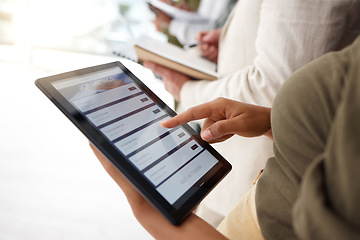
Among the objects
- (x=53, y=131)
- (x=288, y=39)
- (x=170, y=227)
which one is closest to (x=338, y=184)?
(x=170, y=227)

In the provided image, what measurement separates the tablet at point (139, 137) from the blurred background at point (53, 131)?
1.64ft

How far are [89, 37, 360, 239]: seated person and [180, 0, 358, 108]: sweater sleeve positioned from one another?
0.23 meters

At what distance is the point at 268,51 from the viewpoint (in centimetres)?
75

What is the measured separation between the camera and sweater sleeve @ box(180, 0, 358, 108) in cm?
66

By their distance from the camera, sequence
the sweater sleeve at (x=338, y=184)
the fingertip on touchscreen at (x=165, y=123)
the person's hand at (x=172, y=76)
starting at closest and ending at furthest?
1. the sweater sleeve at (x=338, y=184)
2. the fingertip on touchscreen at (x=165, y=123)
3. the person's hand at (x=172, y=76)

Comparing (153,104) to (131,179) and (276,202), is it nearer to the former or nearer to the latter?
(131,179)

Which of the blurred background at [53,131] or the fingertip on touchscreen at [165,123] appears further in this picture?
the blurred background at [53,131]

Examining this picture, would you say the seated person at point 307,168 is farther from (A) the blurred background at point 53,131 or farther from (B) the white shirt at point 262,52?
(A) the blurred background at point 53,131

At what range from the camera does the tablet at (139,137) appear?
1.56 ft

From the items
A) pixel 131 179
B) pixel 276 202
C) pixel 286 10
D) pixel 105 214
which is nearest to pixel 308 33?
pixel 286 10

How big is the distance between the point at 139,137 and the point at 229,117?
0.77 feet

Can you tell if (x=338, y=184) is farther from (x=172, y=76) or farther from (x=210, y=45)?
(x=210, y=45)

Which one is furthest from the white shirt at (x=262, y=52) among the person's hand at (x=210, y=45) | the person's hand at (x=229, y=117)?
the person's hand at (x=210, y=45)

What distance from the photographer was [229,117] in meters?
0.67
